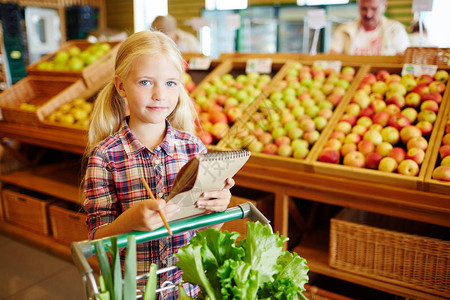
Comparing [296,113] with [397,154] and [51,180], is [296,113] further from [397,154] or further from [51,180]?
[51,180]

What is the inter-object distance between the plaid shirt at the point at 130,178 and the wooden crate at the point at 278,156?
0.84 meters

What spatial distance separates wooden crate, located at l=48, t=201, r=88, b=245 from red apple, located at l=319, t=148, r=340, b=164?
1.84 meters

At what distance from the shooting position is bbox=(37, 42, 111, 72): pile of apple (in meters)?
3.62

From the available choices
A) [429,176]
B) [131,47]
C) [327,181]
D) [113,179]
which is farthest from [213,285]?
[429,176]

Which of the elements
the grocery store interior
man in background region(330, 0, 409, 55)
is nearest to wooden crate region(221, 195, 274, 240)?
the grocery store interior

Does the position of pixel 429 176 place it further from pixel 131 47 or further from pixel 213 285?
pixel 131 47

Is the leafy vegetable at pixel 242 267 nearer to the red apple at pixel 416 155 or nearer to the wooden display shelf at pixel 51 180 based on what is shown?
the red apple at pixel 416 155

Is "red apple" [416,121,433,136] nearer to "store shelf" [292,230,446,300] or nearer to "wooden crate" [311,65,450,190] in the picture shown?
"wooden crate" [311,65,450,190]

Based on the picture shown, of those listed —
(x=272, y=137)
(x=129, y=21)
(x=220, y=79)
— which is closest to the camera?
(x=272, y=137)

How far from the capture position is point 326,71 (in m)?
2.89

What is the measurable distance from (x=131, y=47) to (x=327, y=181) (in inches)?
46.5

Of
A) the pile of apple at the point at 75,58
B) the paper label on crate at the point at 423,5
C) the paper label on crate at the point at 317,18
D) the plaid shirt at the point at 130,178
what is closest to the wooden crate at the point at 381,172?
the paper label on crate at the point at 423,5

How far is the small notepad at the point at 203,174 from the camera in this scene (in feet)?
2.56

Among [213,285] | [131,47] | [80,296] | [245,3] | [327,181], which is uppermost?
[245,3]
